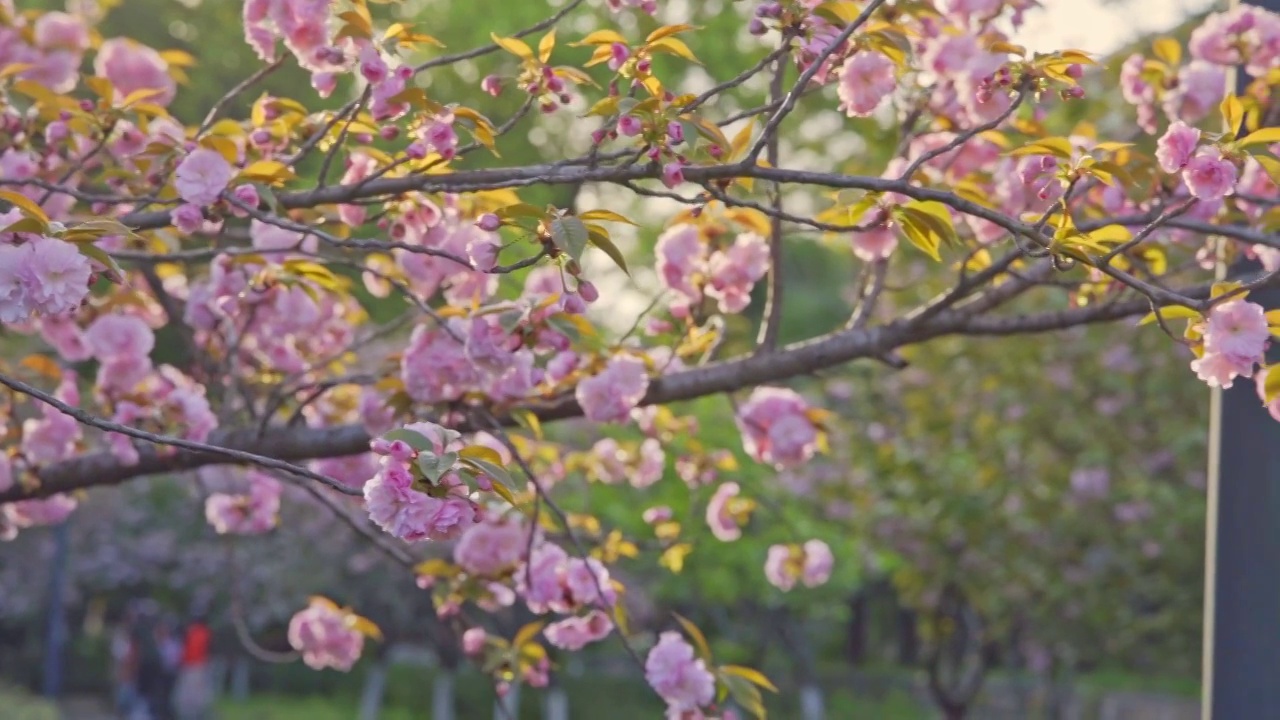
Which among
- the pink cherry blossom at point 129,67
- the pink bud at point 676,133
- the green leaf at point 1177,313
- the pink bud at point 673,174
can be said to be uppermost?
the pink cherry blossom at point 129,67

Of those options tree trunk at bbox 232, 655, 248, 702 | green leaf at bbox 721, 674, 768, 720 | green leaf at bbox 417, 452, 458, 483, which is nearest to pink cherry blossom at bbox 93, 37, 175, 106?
green leaf at bbox 721, 674, 768, 720

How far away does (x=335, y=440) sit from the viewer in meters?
3.98

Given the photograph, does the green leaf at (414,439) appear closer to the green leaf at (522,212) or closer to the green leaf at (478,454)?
the green leaf at (478,454)

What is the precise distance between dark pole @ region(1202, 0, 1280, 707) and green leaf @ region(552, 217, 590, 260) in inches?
72.3

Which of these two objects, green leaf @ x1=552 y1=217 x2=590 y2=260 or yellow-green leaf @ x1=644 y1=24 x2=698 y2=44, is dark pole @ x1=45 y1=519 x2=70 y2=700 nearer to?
yellow-green leaf @ x1=644 y1=24 x2=698 y2=44

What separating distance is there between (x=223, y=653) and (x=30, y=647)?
323 centimetres

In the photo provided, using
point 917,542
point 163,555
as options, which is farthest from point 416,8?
point 917,542

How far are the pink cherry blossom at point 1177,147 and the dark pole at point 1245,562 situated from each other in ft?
3.06

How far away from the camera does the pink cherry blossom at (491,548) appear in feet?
13.8

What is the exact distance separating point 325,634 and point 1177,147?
9.58 ft

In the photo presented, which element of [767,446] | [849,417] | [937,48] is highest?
[849,417]

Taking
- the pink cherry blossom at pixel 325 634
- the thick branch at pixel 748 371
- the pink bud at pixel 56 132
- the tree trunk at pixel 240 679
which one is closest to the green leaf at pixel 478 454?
the thick branch at pixel 748 371

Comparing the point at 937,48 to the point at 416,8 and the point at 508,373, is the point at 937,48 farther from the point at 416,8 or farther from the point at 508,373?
the point at 416,8

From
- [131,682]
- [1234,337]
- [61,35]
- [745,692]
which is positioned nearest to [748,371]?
[745,692]
